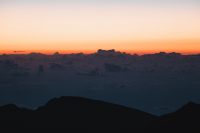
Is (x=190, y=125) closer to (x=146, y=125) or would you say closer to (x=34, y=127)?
(x=146, y=125)

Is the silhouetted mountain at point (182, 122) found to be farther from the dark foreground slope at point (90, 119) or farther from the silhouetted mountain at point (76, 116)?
the silhouetted mountain at point (76, 116)

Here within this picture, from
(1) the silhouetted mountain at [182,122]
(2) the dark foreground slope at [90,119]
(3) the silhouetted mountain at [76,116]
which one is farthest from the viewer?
(3) the silhouetted mountain at [76,116]

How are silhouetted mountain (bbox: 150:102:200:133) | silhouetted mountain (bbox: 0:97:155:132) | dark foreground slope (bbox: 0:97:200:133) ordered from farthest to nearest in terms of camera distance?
silhouetted mountain (bbox: 0:97:155:132) < dark foreground slope (bbox: 0:97:200:133) < silhouetted mountain (bbox: 150:102:200:133)

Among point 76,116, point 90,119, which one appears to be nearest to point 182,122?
point 90,119

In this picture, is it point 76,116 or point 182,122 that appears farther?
point 76,116

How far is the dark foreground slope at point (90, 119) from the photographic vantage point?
512ft

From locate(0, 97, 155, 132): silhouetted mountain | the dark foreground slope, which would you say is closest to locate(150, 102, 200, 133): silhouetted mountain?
the dark foreground slope

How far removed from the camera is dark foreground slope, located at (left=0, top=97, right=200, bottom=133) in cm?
15600

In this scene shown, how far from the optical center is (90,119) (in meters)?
173

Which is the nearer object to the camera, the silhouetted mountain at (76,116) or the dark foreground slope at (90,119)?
the dark foreground slope at (90,119)

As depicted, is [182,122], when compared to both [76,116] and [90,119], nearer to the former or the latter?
[90,119]

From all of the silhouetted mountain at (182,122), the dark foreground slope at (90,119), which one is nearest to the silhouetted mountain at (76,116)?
the dark foreground slope at (90,119)

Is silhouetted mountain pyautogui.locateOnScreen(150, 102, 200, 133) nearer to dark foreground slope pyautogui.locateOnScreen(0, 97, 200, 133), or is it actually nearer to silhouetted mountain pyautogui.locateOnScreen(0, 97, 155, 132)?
dark foreground slope pyautogui.locateOnScreen(0, 97, 200, 133)

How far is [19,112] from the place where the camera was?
6919 inches
